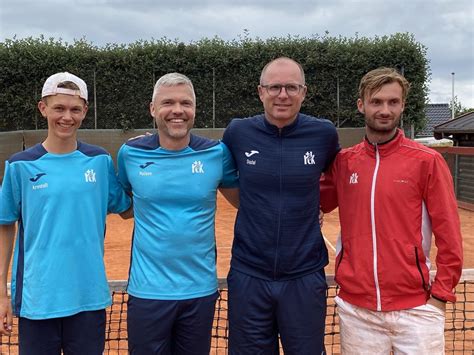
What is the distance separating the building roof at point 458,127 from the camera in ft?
49.3

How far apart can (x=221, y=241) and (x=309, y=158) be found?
698 centimetres

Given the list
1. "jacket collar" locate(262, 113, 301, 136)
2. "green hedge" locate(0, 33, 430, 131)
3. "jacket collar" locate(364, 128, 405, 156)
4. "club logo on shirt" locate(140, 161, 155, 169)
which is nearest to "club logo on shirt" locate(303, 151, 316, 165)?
"jacket collar" locate(262, 113, 301, 136)

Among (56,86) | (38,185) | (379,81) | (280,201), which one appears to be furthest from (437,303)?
(56,86)

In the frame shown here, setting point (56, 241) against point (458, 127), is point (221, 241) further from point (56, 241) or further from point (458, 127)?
point (458, 127)

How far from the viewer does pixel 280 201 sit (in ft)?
8.59

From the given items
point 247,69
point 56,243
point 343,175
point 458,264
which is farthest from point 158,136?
point 247,69

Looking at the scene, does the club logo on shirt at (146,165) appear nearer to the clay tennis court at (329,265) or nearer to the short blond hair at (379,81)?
the short blond hair at (379,81)

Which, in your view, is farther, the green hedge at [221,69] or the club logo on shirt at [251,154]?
the green hedge at [221,69]

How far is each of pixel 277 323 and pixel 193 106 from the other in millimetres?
1198

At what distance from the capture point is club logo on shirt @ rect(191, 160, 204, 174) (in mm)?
2652

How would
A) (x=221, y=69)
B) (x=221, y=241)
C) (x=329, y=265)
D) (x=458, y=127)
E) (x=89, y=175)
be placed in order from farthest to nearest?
(x=221, y=69) < (x=458, y=127) < (x=221, y=241) < (x=329, y=265) < (x=89, y=175)

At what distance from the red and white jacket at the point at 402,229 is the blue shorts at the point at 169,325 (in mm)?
759

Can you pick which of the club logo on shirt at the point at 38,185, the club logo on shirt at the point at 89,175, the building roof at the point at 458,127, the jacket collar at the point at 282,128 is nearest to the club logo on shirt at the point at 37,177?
the club logo on shirt at the point at 38,185

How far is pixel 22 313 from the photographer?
2.48 metres
